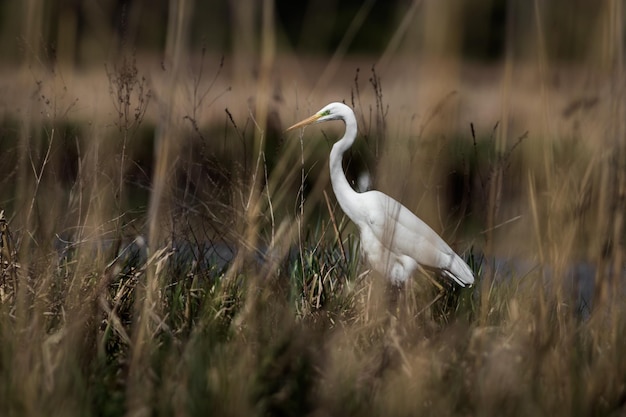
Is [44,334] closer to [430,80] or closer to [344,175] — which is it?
[430,80]

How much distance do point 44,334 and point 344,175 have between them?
1.74m

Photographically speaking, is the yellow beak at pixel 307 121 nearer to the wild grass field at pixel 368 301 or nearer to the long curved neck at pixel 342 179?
the long curved neck at pixel 342 179

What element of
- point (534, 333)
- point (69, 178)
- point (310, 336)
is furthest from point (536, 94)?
point (69, 178)

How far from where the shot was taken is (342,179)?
4.12 meters

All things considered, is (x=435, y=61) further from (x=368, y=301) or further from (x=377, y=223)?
(x=377, y=223)

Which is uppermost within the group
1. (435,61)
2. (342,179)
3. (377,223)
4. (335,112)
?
(435,61)

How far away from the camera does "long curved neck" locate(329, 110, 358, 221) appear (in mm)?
3984

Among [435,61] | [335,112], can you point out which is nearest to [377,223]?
[335,112]

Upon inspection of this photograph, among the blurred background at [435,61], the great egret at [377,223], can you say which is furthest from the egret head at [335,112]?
the blurred background at [435,61]

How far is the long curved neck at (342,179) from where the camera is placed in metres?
3.98

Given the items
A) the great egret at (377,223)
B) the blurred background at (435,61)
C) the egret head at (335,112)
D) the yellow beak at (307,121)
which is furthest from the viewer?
the egret head at (335,112)

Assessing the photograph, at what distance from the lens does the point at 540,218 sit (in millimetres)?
Result: 2455

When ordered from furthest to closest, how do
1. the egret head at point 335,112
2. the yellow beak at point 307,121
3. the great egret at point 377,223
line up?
the egret head at point 335,112, the great egret at point 377,223, the yellow beak at point 307,121

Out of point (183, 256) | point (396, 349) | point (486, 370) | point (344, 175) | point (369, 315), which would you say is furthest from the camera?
point (344, 175)
